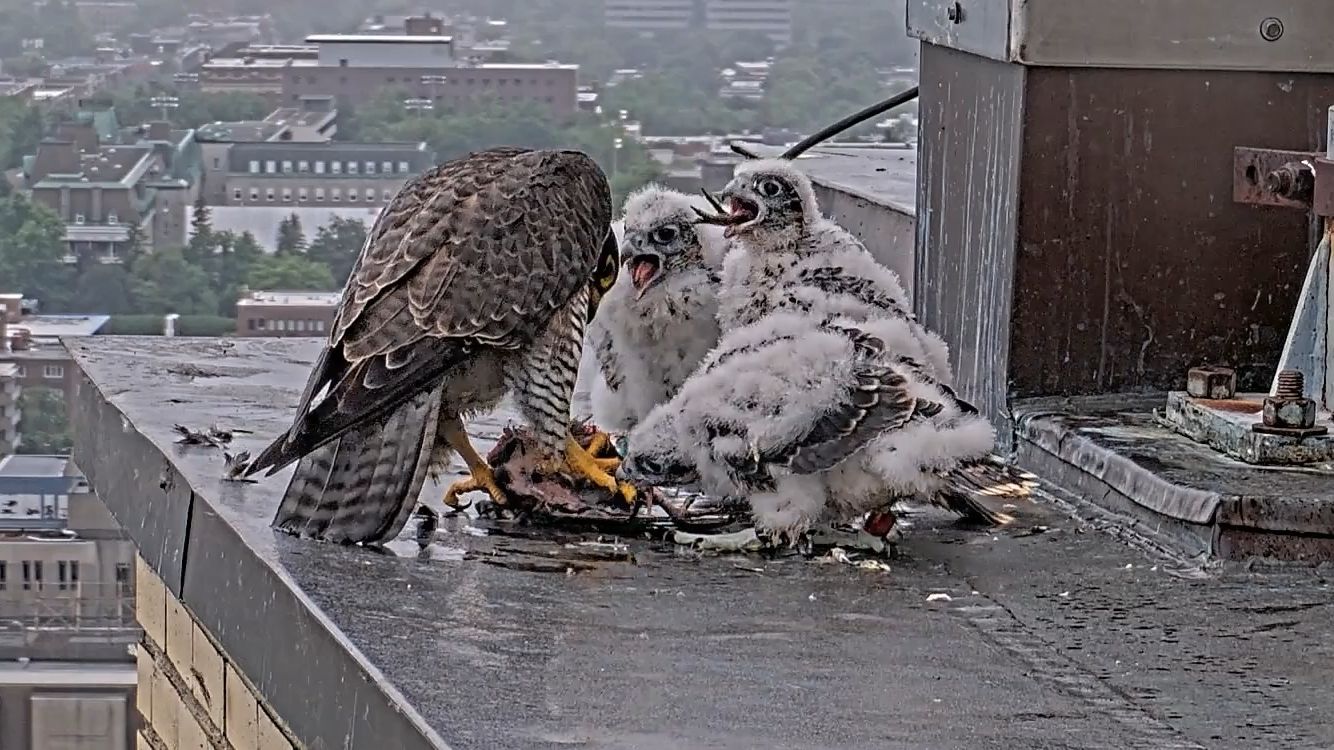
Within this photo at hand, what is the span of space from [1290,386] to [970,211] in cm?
91

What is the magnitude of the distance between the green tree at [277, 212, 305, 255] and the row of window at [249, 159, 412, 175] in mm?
355

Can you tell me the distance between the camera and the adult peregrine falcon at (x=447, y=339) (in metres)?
3.34

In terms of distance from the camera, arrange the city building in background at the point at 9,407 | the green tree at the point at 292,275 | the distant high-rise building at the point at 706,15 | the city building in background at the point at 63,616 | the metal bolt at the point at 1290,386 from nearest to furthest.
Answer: the metal bolt at the point at 1290,386, the city building in background at the point at 63,616, the city building in background at the point at 9,407, the green tree at the point at 292,275, the distant high-rise building at the point at 706,15

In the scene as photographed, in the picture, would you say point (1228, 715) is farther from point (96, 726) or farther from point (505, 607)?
point (96, 726)

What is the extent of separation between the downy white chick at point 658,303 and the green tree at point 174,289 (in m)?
4.68

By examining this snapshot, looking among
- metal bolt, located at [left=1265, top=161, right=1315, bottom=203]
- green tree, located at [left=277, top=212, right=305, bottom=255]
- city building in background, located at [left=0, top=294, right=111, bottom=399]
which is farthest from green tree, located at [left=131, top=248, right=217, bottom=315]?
metal bolt, located at [left=1265, top=161, right=1315, bottom=203]

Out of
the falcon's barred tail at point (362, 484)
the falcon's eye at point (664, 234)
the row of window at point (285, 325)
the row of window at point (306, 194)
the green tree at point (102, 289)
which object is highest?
the falcon's eye at point (664, 234)

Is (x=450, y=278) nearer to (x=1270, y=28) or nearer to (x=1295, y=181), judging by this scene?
(x=1295, y=181)

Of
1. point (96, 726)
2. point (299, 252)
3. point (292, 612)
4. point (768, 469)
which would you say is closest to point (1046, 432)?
point (768, 469)

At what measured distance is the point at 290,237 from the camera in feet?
30.0

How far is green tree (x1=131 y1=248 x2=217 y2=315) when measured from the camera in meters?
8.77

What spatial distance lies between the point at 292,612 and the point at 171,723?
90 cm

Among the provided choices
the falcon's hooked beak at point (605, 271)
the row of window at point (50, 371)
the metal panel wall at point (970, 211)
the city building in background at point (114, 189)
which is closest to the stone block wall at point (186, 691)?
the falcon's hooked beak at point (605, 271)

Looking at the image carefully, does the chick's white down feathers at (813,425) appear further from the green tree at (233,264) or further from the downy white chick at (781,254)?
the green tree at (233,264)
